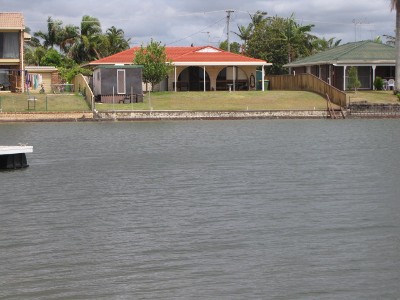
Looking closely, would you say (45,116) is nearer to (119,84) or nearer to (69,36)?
(119,84)

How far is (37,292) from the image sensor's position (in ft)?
53.9

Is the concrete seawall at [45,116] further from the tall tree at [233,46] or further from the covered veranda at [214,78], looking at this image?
the tall tree at [233,46]

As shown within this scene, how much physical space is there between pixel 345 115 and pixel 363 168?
3424 cm

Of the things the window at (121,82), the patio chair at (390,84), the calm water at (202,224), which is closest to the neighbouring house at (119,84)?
the window at (121,82)

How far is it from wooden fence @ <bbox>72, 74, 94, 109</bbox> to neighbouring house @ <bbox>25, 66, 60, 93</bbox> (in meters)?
1.73

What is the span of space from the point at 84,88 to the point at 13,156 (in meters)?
38.6

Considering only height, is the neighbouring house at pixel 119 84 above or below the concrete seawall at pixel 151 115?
above

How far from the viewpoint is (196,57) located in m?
81.9

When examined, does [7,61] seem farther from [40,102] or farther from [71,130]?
[71,130]

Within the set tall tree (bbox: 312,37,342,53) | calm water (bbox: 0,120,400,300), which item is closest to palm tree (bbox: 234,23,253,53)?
tall tree (bbox: 312,37,342,53)

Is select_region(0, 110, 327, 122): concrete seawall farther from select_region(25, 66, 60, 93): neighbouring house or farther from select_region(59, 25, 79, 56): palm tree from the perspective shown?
select_region(59, 25, 79, 56): palm tree

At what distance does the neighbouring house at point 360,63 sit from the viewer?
78.9m

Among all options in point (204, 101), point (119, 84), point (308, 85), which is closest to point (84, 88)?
point (119, 84)

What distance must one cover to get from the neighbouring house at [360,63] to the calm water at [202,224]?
36.1 m
